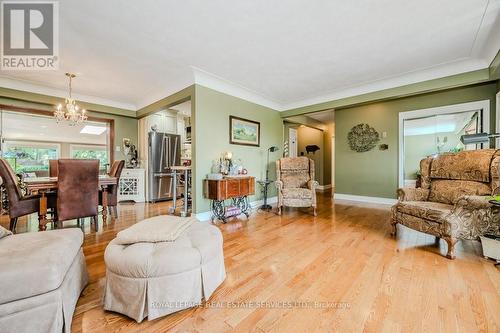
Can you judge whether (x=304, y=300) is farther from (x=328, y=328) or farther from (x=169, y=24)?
(x=169, y=24)

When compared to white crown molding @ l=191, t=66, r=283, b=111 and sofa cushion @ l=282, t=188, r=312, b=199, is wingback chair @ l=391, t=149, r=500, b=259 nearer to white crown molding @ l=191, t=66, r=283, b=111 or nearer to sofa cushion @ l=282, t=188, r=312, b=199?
sofa cushion @ l=282, t=188, r=312, b=199

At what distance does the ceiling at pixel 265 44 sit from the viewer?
2076 mm

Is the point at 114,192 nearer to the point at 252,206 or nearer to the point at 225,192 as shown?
the point at 225,192

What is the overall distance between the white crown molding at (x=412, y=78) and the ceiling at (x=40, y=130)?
6.55m

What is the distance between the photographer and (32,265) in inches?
40.5

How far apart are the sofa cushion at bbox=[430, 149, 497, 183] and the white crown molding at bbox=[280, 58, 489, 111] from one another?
4.98 ft

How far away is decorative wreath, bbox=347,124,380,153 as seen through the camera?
4.78 metres

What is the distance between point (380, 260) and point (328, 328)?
119 centimetres

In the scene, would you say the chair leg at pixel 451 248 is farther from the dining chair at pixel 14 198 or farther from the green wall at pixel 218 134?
the dining chair at pixel 14 198

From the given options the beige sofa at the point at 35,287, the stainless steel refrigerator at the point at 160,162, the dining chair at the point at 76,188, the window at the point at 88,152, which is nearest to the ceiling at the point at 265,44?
the stainless steel refrigerator at the point at 160,162

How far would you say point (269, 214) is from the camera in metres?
3.90

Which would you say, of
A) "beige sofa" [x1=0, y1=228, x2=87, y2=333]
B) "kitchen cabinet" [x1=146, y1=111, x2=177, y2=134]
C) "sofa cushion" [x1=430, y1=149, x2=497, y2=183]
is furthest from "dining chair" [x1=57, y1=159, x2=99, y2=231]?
"sofa cushion" [x1=430, y1=149, x2=497, y2=183]

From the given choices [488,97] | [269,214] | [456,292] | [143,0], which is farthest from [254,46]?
[488,97]

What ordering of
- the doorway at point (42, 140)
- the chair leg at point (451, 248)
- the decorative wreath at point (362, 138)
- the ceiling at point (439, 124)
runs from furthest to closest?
the doorway at point (42, 140), the decorative wreath at point (362, 138), the ceiling at point (439, 124), the chair leg at point (451, 248)
